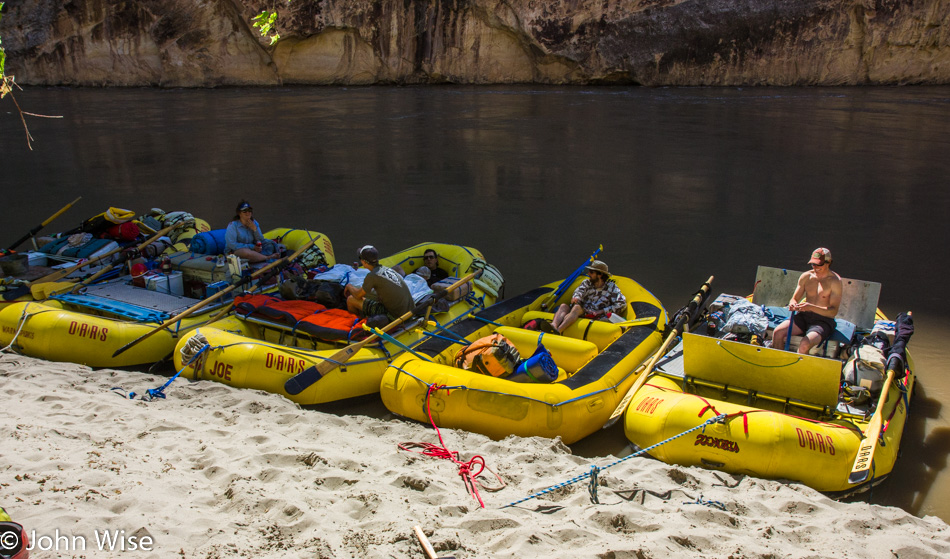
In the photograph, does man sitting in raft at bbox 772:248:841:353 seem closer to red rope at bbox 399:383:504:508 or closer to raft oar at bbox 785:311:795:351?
raft oar at bbox 785:311:795:351

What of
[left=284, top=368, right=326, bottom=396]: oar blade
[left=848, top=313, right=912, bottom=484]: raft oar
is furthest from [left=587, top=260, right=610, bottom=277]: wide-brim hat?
[left=284, top=368, right=326, bottom=396]: oar blade

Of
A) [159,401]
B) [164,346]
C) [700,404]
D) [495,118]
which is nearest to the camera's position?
[700,404]

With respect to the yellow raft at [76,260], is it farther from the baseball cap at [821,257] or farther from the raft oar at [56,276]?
the baseball cap at [821,257]

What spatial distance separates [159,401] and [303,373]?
1.13 meters

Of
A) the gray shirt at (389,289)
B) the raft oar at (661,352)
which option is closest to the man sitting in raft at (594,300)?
the raft oar at (661,352)

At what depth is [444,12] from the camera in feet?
104

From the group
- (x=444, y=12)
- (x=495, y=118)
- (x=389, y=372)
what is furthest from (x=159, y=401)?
(x=444, y=12)

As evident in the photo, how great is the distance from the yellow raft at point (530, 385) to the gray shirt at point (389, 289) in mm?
428

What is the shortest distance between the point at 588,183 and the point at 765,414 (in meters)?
9.75

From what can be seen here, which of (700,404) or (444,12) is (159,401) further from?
(444,12)

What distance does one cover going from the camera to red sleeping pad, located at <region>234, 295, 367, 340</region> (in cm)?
611

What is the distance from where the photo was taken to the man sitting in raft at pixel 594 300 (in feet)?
21.7

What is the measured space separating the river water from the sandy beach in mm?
919

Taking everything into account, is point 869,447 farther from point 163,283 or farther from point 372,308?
point 163,283
